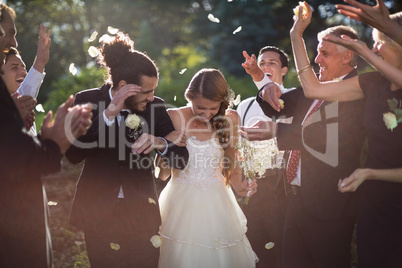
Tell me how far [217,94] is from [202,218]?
1.25 metres

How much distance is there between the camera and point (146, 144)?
386cm

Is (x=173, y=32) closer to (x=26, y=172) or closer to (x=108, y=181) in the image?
(x=108, y=181)

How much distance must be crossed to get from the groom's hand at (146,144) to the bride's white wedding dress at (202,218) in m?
0.87

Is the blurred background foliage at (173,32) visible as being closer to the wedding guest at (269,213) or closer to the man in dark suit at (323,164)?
the wedding guest at (269,213)

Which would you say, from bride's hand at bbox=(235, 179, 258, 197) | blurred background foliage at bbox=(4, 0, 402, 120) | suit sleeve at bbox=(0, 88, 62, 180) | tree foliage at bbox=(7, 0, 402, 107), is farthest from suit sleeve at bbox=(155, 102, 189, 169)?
tree foliage at bbox=(7, 0, 402, 107)

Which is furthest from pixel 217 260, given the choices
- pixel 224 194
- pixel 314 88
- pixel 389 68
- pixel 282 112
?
pixel 389 68

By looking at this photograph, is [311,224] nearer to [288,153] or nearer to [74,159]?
[288,153]

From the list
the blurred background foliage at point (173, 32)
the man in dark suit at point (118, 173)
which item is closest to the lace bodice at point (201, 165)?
the man in dark suit at point (118, 173)

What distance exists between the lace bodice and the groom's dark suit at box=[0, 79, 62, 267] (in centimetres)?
187

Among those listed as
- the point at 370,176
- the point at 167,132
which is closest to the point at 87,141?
the point at 167,132

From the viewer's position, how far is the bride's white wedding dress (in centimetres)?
454

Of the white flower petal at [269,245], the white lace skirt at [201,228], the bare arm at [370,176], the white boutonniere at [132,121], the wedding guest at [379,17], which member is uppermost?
the wedding guest at [379,17]

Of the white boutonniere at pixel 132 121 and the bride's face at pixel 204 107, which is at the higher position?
the bride's face at pixel 204 107

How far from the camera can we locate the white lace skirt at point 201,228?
4.54m
